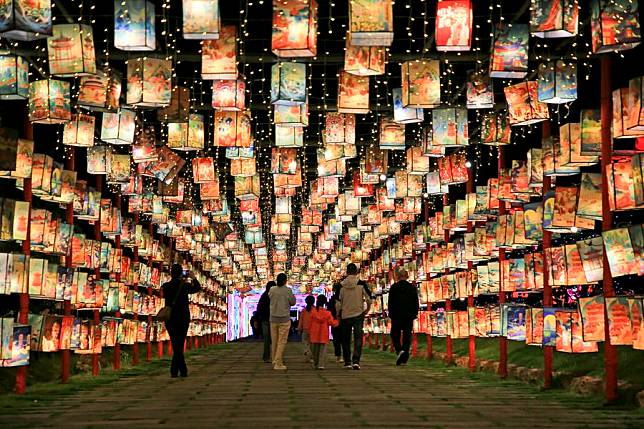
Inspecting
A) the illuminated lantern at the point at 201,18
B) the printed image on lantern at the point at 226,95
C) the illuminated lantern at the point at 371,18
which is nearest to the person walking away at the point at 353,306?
the printed image on lantern at the point at 226,95

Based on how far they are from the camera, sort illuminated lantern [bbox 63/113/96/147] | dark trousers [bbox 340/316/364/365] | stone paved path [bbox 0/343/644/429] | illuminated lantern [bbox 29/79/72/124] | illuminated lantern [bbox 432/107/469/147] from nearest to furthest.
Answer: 1. stone paved path [bbox 0/343/644/429]
2. illuminated lantern [bbox 29/79/72/124]
3. illuminated lantern [bbox 63/113/96/147]
4. illuminated lantern [bbox 432/107/469/147]
5. dark trousers [bbox 340/316/364/365]

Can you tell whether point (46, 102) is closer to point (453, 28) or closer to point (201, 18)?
point (201, 18)

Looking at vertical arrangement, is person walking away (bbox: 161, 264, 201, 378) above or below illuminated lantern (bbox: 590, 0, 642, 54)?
below

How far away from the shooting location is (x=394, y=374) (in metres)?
18.4

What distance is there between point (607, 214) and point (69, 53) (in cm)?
686

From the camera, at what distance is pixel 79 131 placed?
55.3 ft

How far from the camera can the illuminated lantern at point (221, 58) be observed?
14.7 m

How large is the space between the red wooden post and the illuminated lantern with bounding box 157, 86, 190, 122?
7565 mm

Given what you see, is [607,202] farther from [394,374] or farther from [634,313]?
[394,374]

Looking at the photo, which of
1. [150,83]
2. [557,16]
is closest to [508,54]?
[557,16]

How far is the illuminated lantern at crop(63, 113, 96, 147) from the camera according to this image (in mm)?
16781

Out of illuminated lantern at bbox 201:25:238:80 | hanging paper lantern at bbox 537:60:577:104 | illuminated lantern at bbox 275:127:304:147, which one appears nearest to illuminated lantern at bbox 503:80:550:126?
hanging paper lantern at bbox 537:60:577:104

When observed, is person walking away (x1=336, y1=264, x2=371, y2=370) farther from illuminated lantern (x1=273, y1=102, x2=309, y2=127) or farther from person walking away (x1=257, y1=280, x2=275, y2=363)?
person walking away (x1=257, y1=280, x2=275, y2=363)

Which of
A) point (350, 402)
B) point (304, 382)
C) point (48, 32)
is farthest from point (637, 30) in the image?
point (304, 382)
